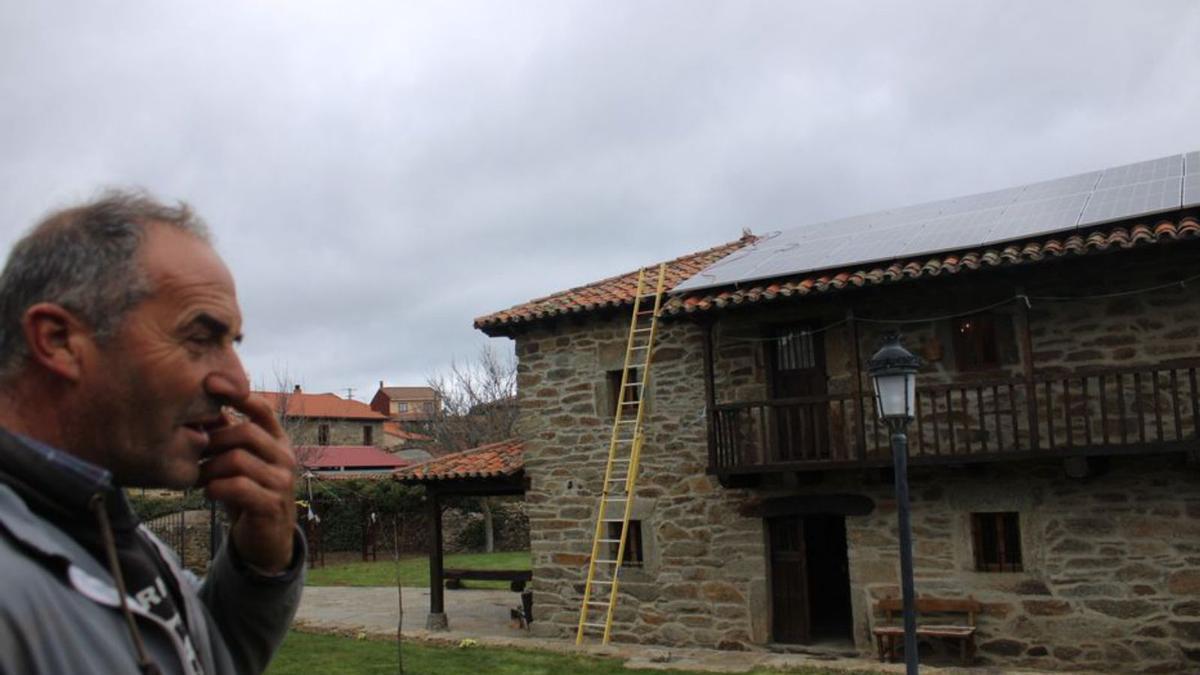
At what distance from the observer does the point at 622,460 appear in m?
13.2

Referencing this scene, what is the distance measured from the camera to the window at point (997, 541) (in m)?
10.7

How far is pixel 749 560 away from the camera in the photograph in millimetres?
12156

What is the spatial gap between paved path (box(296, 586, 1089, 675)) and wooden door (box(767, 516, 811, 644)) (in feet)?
1.92

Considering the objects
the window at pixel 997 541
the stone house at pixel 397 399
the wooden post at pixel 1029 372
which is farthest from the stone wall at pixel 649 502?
the stone house at pixel 397 399

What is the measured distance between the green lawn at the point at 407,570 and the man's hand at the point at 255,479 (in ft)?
67.7

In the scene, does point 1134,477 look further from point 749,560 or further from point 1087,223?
point 749,560

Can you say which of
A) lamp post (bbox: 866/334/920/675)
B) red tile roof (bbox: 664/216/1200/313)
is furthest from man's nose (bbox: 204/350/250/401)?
red tile roof (bbox: 664/216/1200/313)

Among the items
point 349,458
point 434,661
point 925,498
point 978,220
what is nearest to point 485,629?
point 434,661

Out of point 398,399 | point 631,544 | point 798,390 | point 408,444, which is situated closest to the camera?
point 798,390

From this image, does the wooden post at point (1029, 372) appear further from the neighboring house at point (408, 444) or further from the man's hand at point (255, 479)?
the neighboring house at point (408, 444)

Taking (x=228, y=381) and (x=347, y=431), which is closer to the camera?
(x=228, y=381)

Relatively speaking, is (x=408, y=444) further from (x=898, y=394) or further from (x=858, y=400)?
(x=898, y=394)

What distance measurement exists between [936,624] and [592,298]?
6426 millimetres

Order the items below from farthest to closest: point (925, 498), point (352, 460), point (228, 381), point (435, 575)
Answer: point (352, 460) < point (435, 575) < point (925, 498) < point (228, 381)
